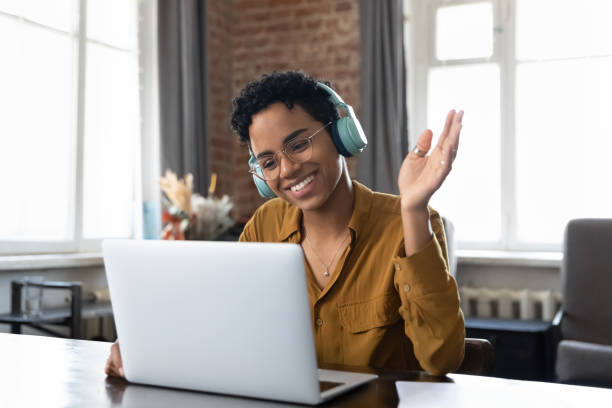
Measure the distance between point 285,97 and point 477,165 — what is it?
2.92 m

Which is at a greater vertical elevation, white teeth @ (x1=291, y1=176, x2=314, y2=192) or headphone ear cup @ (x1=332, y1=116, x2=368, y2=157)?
headphone ear cup @ (x1=332, y1=116, x2=368, y2=157)

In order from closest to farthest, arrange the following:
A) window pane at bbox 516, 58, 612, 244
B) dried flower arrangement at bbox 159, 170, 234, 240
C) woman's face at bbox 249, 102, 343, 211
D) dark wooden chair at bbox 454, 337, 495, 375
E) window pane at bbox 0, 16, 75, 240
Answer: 1. dark wooden chair at bbox 454, 337, 495, 375
2. woman's face at bbox 249, 102, 343, 211
3. window pane at bbox 0, 16, 75, 240
4. dried flower arrangement at bbox 159, 170, 234, 240
5. window pane at bbox 516, 58, 612, 244

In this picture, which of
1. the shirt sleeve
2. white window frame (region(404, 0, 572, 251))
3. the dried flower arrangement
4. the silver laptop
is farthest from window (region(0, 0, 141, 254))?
the shirt sleeve

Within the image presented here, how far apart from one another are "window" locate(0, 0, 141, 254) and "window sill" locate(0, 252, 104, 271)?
0.42 ft

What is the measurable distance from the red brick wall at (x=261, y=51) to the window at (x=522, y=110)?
1.86ft

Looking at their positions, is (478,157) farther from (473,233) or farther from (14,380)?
(14,380)

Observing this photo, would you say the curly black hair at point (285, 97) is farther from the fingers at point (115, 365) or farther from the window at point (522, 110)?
the window at point (522, 110)

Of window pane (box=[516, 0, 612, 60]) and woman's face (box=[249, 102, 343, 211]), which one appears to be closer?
woman's face (box=[249, 102, 343, 211])

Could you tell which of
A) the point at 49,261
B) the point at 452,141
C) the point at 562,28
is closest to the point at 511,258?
the point at 562,28

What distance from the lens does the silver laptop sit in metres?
1.02

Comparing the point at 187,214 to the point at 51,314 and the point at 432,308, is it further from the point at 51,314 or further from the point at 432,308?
the point at 432,308

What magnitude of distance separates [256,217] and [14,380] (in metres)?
0.79

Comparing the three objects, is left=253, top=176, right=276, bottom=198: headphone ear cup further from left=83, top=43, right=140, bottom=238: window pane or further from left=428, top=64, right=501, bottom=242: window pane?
left=428, top=64, right=501, bottom=242: window pane

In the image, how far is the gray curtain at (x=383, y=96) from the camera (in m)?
4.30
